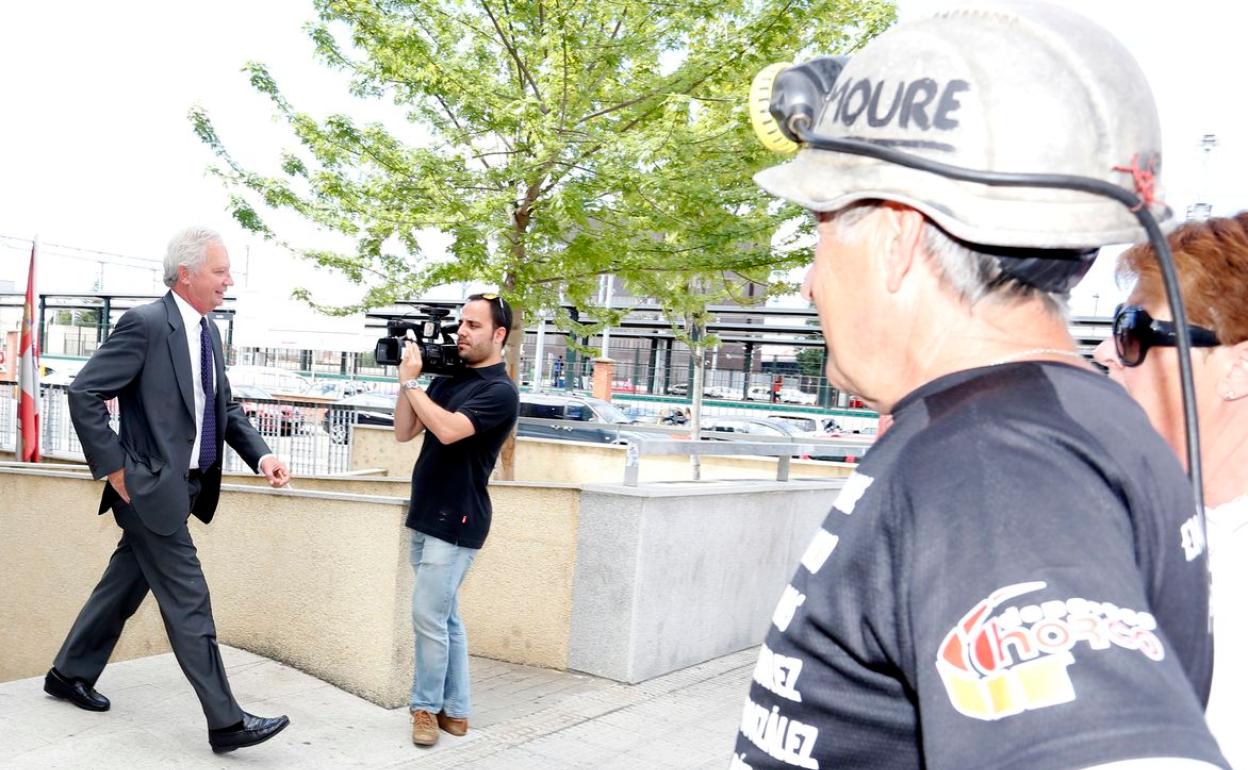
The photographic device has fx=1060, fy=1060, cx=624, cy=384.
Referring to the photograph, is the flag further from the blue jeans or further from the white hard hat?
the white hard hat

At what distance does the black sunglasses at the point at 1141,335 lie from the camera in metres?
1.95

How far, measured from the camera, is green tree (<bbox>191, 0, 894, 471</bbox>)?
8.55 m

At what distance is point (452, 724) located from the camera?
16.6ft

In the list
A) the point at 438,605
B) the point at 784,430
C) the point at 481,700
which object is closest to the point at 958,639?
the point at 438,605

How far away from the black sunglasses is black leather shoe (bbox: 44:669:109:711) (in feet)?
15.0

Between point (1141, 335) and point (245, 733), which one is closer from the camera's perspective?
point (1141, 335)

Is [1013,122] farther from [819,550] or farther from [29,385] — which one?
[29,385]

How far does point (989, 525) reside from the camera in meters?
0.83

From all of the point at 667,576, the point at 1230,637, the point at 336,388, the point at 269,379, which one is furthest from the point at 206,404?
the point at 336,388

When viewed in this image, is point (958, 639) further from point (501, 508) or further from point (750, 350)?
point (750, 350)

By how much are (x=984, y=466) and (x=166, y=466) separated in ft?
13.5

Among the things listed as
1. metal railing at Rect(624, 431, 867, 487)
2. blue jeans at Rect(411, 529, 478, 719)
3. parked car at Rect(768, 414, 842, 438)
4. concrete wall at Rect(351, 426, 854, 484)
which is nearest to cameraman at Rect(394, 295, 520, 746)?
blue jeans at Rect(411, 529, 478, 719)

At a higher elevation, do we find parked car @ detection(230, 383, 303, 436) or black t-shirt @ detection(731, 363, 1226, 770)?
black t-shirt @ detection(731, 363, 1226, 770)

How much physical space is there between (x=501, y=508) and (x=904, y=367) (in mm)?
5535
